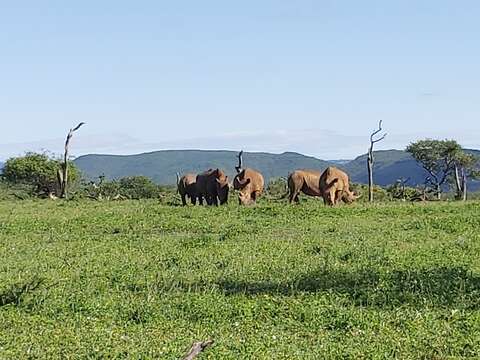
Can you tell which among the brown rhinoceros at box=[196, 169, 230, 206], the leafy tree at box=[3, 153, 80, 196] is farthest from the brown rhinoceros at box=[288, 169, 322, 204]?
the leafy tree at box=[3, 153, 80, 196]

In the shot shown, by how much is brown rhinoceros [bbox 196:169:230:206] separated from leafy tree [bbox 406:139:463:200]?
33.7 meters

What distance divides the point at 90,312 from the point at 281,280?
3315 millimetres

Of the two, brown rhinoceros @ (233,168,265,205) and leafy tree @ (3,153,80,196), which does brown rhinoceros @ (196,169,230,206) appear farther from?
leafy tree @ (3,153,80,196)

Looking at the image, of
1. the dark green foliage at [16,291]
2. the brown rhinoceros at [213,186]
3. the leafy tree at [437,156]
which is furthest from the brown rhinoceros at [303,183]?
the leafy tree at [437,156]

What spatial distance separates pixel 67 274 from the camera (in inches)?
512

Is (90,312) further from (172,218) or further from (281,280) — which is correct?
(172,218)

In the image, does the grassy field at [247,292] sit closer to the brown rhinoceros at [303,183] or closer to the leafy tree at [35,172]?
the brown rhinoceros at [303,183]

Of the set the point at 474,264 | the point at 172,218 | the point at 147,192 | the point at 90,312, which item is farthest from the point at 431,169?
the point at 90,312

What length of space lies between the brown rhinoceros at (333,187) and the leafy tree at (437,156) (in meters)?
32.9

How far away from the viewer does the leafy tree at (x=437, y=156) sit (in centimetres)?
6344

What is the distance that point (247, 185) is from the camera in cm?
3250

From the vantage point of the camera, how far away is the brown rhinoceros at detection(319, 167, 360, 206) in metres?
30.7

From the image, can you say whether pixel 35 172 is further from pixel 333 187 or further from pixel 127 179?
pixel 333 187

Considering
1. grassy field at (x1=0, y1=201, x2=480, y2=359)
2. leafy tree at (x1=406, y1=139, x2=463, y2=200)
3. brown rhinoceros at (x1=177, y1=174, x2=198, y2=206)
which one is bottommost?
grassy field at (x1=0, y1=201, x2=480, y2=359)
